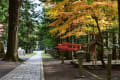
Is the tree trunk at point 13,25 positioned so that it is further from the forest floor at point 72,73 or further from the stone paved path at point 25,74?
the forest floor at point 72,73

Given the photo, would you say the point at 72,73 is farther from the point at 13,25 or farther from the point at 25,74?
the point at 13,25

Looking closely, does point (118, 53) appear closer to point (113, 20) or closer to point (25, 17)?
point (113, 20)

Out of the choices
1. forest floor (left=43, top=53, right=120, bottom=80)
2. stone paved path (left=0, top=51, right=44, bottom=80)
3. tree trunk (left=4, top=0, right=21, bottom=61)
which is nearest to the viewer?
stone paved path (left=0, top=51, right=44, bottom=80)

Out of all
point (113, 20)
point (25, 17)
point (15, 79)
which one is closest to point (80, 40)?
point (25, 17)

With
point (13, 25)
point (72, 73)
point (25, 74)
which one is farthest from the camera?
point (13, 25)

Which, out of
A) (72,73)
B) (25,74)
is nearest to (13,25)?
(25,74)

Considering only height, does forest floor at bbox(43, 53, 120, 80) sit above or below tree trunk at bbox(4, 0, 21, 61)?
below

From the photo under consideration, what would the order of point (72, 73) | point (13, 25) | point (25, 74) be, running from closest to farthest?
point (25, 74) < point (72, 73) < point (13, 25)

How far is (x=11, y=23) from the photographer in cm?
2395

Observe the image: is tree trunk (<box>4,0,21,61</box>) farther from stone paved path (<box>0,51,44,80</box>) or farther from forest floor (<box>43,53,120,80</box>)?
forest floor (<box>43,53,120,80</box>)

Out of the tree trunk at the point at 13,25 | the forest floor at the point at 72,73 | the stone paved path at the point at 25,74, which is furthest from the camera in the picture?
the tree trunk at the point at 13,25

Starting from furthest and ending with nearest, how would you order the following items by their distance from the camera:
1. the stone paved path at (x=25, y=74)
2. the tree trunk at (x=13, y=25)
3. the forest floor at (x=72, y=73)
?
1. the tree trunk at (x=13, y=25)
2. the forest floor at (x=72, y=73)
3. the stone paved path at (x=25, y=74)

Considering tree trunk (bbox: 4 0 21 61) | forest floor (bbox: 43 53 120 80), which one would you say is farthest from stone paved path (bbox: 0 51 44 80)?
Answer: tree trunk (bbox: 4 0 21 61)

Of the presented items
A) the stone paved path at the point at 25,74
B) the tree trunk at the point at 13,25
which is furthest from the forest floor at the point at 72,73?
the tree trunk at the point at 13,25
